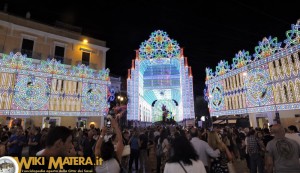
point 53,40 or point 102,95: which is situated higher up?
point 53,40

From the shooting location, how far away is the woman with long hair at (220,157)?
13.0 ft

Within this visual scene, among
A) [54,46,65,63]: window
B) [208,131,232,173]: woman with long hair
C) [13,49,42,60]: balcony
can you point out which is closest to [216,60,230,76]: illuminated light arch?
[208,131,232,173]: woman with long hair

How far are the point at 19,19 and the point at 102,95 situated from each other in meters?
12.4

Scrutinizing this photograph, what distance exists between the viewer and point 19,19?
64.6 ft

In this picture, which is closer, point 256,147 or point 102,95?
point 256,147

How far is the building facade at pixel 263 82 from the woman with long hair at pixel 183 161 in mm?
12541

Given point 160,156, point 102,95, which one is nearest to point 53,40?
point 102,95

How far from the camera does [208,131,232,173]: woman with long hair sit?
3.96m

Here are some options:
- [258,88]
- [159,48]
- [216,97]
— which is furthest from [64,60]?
[258,88]

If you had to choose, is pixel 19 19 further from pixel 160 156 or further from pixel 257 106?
pixel 257 106

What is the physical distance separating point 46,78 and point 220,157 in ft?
57.8

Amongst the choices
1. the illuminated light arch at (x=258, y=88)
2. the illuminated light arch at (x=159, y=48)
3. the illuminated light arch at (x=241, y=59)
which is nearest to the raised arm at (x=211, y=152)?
the illuminated light arch at (x=258, y=88)

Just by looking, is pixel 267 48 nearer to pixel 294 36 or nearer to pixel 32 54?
pixel 294 36

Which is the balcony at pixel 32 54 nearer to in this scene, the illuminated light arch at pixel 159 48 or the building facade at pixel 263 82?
the illuminated light arch at pixel 159 48
